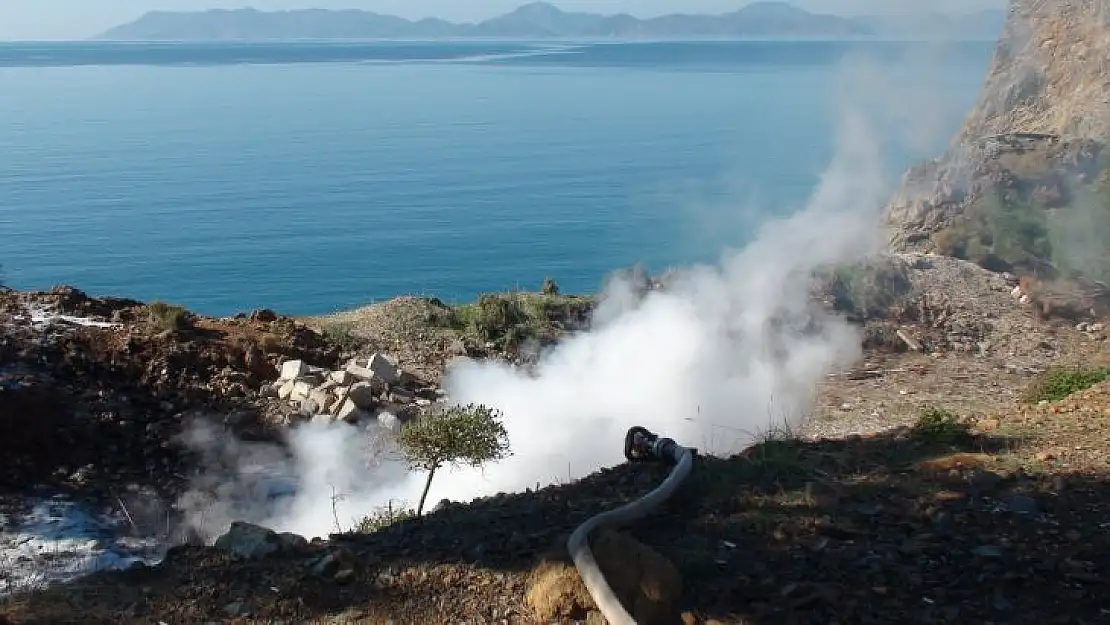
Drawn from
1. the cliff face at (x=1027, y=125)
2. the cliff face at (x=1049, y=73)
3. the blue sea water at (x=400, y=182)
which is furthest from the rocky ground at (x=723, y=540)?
the blue sea water at (x=400, y=182)

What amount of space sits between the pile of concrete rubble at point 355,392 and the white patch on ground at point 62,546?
3042 millimetres

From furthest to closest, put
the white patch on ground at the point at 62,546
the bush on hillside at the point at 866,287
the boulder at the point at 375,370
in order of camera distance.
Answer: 1. the bush on hillside at the point at 866,287
2. the boulder at the point at 375,370
3. the white patch on ground at the point at 62,546

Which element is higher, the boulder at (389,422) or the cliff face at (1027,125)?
the cliff face at (1027,125)

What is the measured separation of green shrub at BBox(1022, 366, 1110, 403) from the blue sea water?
2492 cm

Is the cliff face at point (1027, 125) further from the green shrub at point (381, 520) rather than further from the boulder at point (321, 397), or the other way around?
the green shrub at point (381, 520)

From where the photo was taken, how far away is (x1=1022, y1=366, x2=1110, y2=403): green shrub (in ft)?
36.3

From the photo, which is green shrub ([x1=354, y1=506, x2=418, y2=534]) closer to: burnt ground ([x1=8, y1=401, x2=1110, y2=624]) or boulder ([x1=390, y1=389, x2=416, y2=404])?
burnt ground ([x1=8, y1=401, x2=1110, y2=624])

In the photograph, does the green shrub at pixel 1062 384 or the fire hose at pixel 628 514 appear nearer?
the fire hose at pixel 628 514

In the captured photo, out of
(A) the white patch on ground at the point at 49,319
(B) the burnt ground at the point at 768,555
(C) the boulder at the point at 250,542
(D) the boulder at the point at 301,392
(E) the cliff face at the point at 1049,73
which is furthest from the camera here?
(E) the cliff face at the point at 1049,73

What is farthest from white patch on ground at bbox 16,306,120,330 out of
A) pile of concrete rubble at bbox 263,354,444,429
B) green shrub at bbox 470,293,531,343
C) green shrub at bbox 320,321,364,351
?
green shrub at bbox 470,293,531,343

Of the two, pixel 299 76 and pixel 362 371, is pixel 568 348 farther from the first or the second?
pixel 299 76

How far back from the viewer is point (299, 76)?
134 m

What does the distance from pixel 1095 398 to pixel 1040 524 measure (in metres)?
3.92

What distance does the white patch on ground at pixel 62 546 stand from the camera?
8.17 meters
